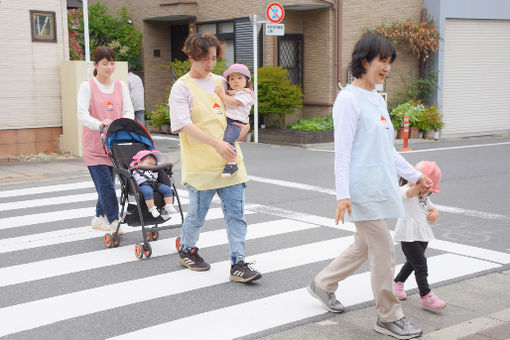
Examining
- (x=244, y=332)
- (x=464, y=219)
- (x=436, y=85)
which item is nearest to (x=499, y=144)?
(x=436, y=85)

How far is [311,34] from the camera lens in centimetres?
1905

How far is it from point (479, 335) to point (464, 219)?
13.5 feet

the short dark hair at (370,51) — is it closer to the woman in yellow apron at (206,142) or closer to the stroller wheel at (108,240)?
the woman in yellow apron at (206,142)

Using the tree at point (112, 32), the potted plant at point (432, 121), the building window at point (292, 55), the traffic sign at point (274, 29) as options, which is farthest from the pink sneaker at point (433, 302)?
the tree at point (112, 32)

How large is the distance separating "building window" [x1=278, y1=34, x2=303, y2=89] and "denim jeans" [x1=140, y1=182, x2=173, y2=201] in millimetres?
13182

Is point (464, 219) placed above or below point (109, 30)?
below

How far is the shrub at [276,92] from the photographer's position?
57.4 ft

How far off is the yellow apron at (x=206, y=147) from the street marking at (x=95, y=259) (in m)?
1.48

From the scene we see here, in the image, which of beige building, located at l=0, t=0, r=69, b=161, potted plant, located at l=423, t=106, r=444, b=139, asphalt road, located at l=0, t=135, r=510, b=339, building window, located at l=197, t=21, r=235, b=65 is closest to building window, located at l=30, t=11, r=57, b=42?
beige building, located at l=0, t=0, r=69, b=161

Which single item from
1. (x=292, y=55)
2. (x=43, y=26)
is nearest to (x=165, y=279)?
(x=43, y=26)

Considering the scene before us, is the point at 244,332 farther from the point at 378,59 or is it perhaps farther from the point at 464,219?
the point at 464,219

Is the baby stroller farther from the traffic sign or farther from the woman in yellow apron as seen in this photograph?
the traffic sign

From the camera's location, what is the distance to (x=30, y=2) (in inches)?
533

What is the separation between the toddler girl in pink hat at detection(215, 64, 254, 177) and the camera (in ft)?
17.4
